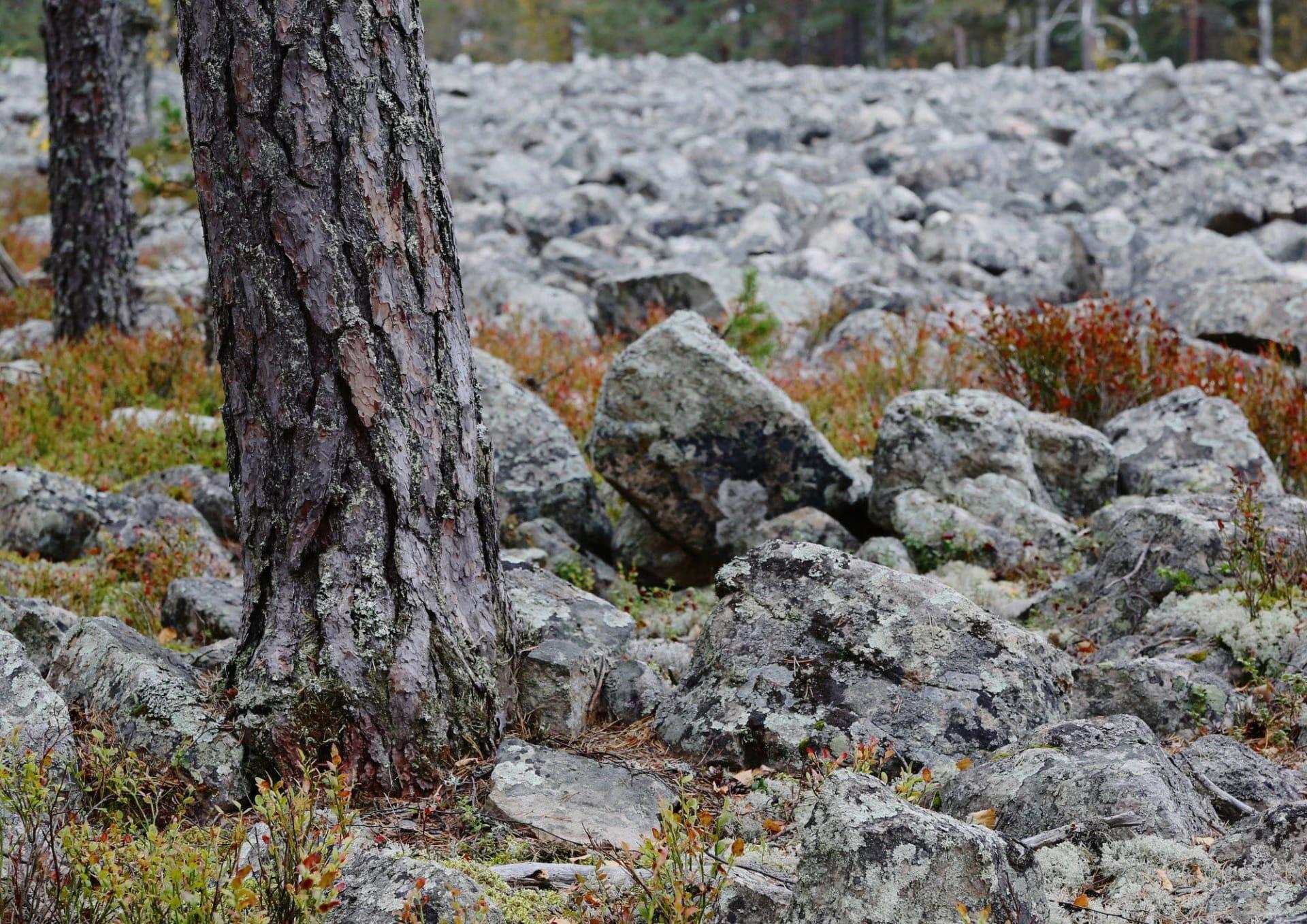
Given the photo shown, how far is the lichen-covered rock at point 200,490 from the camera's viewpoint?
224 inches

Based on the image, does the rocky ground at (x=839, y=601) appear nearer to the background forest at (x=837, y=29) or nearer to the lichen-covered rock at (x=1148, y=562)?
the lichen-covered rock at (x=1148, y=562)

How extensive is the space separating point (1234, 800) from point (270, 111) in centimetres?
295

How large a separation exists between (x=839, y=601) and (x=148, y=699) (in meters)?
2.03

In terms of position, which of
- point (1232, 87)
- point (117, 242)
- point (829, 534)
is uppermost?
point (1232, 87)

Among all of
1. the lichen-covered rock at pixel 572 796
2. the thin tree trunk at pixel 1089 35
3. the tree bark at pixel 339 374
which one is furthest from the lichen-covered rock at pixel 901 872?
the thin tree trunk at pixel 1089 35

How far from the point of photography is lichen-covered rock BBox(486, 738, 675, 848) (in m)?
2.70

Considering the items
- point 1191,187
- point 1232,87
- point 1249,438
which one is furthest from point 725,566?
point 1232,87

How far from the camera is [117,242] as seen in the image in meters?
8.66

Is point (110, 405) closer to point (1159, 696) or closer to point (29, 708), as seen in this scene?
point (29, 708)

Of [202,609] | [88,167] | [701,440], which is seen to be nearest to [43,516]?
[202,609]

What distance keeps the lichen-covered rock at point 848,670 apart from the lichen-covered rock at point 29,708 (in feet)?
5.36

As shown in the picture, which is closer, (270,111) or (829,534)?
(270,111)

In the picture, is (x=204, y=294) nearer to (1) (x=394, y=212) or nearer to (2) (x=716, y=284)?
(2) (x=716, y=284)

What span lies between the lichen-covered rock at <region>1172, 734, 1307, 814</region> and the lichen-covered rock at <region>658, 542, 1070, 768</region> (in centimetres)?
42
